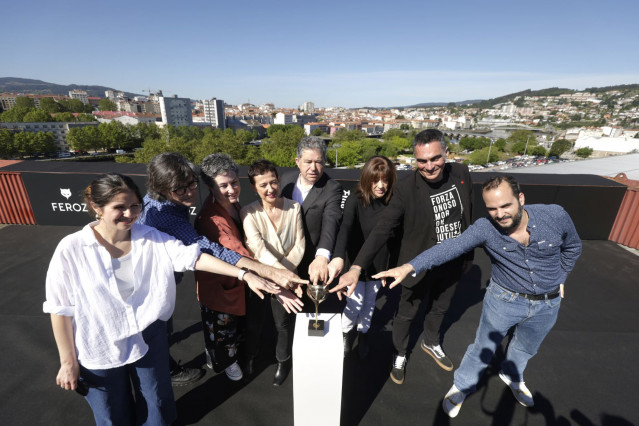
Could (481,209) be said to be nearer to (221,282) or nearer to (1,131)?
(221,282)

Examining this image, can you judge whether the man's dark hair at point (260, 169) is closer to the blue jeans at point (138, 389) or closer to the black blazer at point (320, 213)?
the black blazer at point (320, 213)

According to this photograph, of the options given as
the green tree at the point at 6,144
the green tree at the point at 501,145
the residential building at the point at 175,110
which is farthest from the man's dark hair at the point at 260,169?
the residential building at the point at 175,110

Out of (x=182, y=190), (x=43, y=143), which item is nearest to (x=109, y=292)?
(x=182, y=190)

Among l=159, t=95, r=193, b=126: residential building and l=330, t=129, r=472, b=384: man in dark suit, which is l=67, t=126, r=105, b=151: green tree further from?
l=330, t=129, r=472, b=384: man in dark suit

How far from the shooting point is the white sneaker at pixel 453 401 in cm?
225

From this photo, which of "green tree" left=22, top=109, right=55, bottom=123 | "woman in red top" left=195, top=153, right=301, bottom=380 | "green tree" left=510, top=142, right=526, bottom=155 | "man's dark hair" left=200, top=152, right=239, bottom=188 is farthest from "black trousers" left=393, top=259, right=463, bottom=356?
"green tree" left=22, top=109, right=55, bottom=123

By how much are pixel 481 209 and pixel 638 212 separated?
2.70m

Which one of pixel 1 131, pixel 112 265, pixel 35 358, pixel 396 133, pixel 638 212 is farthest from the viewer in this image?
pixel 396 133

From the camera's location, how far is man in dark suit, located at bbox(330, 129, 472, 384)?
6.86 ft

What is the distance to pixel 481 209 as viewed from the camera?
5.57m

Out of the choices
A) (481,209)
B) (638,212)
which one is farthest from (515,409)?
(638,212)

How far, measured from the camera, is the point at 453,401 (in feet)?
7.44

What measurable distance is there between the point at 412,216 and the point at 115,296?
2045 millimetres

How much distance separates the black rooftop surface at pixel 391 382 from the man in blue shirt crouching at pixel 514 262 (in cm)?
39
